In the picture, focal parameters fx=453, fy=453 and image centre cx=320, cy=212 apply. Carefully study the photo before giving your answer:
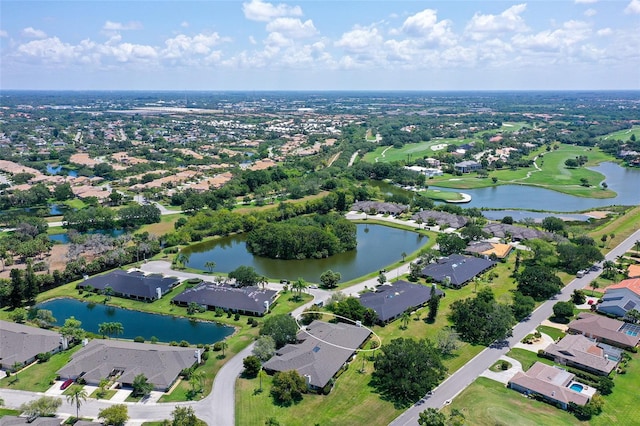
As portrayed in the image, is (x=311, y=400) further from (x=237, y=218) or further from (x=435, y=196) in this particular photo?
(x=435, y=196)

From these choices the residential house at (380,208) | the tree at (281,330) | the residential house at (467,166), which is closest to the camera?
the tree at (281,330)

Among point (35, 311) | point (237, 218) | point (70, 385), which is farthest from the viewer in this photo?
point (237, 218)

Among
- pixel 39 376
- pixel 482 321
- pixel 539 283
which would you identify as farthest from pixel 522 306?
pixel 39 376

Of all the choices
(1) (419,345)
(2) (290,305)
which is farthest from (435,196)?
(1) (419,345)

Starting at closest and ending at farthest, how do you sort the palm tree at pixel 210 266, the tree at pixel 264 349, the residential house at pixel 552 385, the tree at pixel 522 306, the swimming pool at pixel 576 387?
the residential house at pixel 552 385 < the swimming pool at pixel 576 387 < the tree at pixel 264 349 < the tree at pixel 522 306 < the palm tree at pixel 210 266

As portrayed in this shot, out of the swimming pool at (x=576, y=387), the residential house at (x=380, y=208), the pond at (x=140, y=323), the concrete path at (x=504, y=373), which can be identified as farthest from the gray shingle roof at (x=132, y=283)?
the residential house at (x=380, y=208)

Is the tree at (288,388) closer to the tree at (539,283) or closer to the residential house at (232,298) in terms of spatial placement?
the residential house at (232,298)

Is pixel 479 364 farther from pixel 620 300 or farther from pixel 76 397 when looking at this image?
pixel 76 397
